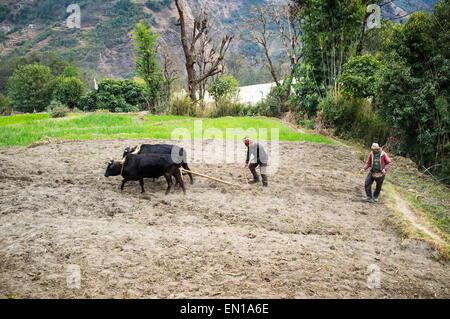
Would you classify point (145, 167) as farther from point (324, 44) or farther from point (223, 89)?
point (223, 89)

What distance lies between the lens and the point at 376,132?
43.0 feet

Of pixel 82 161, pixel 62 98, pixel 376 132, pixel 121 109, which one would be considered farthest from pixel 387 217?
pixel 62 98

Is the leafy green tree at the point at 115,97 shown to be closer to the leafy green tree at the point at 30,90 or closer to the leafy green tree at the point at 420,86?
the leafy green tree at the point at 420,86

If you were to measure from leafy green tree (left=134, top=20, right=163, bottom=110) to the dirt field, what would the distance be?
1722 centimetres

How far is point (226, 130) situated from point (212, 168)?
218 inches

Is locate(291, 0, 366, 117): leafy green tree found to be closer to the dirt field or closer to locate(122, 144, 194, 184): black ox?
the dirt field

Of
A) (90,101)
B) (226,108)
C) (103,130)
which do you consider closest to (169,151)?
(103,130)

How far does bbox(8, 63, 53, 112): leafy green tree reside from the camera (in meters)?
44.0

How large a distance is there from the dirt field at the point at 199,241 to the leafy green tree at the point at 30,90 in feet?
140

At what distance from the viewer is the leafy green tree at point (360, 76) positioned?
13312 mm

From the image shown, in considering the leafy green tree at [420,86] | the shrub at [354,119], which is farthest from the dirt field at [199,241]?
the shrub at [354,119]

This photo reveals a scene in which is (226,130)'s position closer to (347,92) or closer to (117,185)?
(347,92)

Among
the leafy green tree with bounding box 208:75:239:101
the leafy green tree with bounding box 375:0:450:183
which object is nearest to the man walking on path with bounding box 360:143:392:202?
the leafy green tree with bounding box 375:0:450:183

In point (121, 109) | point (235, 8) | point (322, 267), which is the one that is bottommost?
point (322, 267)
